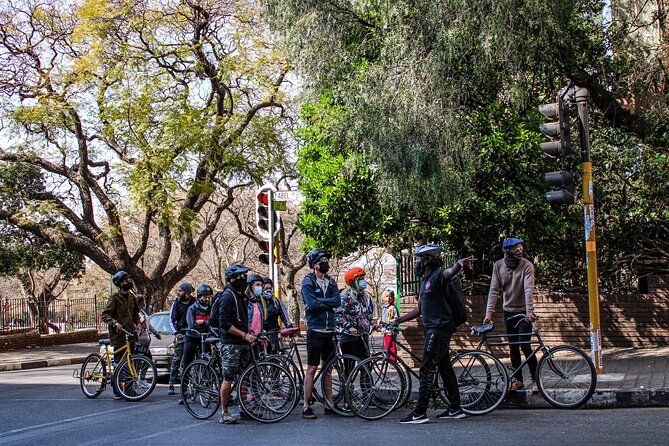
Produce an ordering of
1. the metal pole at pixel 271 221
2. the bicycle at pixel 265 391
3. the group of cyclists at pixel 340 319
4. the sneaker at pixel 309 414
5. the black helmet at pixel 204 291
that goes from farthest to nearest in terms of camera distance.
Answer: the metal pole at pixel 271 221 < the black helmet at pixel 204 291 < the sneaker at pixel 309 414 < the bicycle at pixel 265 391 < the group of cyclists at pixel 340 319

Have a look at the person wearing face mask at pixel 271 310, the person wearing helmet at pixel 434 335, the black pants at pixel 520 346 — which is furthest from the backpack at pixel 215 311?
the black pants at pixel 520 346

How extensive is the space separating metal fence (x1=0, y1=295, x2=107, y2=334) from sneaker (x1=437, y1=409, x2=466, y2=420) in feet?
70.4

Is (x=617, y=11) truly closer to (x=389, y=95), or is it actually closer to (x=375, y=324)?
(x=389, y=95)

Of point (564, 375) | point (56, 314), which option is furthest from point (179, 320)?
point (56, 314)

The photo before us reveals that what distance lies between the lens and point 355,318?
9891mm

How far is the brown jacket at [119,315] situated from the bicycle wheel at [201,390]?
280cm

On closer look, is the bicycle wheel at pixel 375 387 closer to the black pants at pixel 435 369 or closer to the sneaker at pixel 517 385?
the black pants at pixel 435 369

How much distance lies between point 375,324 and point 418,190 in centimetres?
306

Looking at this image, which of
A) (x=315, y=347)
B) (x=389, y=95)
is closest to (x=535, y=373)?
Answer: (x=315, y=347)

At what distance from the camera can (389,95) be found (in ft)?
40.6

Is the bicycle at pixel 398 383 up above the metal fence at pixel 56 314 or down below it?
below

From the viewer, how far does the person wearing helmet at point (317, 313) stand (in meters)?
9.40

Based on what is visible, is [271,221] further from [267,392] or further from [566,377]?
[566,377]

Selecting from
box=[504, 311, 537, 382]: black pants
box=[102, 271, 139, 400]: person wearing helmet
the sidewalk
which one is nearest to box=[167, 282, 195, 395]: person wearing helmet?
box=[102, 271, 139, 400]: person wearing helmet
